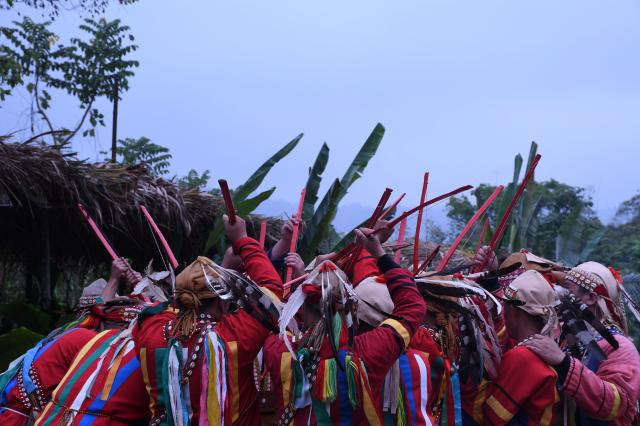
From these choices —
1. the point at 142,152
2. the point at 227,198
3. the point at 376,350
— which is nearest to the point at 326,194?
the point at 227,198

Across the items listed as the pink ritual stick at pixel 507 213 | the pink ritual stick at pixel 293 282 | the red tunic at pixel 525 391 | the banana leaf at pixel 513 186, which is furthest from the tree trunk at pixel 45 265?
the red tunic at pixel 525 391

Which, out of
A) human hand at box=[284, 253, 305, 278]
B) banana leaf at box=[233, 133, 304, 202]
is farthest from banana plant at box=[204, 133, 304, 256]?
human hand at box=[284, 253, 305, 278]

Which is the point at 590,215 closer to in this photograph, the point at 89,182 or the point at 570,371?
the point at 89,182

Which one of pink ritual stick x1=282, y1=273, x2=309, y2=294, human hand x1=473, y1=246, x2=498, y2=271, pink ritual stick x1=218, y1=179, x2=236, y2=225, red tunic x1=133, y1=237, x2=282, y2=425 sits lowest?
red tunic x1=133, y1=237, x2=282, y2=425

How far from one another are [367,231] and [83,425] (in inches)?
60.6

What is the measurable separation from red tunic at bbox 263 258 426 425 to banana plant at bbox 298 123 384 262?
230 centimetres

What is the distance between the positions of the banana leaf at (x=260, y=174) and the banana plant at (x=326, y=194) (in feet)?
0.90

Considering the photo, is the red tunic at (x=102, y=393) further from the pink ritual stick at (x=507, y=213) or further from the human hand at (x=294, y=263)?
the pink ritual stick at (x=507, y=213)

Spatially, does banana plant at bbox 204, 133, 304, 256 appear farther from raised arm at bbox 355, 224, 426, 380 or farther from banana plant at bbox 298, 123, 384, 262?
raised arm at bbox 355, 224, 426, 380

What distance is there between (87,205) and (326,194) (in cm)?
277

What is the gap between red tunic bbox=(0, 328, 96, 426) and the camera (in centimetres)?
351

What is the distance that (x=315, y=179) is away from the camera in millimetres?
6195

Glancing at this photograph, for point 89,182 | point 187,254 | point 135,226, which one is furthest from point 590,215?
point 89,182

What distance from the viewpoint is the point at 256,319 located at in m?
3.14
